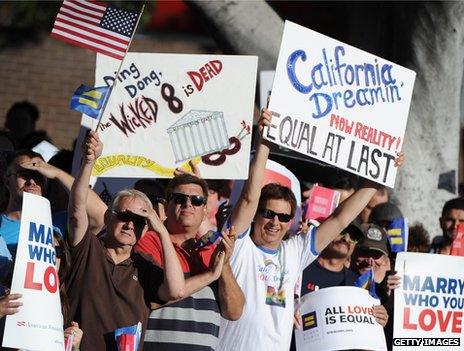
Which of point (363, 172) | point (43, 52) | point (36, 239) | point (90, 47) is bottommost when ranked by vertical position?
point (36, 239)

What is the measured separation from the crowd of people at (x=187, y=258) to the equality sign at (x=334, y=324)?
0.08 metres

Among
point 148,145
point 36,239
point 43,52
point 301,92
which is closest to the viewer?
point 36,239

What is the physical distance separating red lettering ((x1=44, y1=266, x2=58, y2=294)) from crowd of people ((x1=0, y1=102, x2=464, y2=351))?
17 cm

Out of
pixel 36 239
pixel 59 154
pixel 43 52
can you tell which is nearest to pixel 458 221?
pixel 59 154

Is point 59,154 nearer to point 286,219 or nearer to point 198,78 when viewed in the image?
point 198,78

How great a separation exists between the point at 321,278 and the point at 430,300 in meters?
0.70

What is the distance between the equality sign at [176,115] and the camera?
28.5 feet

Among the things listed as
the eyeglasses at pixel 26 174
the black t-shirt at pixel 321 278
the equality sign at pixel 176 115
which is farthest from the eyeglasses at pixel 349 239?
the eyeglasses at pixel 26 174

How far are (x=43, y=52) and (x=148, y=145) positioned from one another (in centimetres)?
1010

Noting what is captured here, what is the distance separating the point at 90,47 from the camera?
8.12 meters

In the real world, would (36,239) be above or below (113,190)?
below

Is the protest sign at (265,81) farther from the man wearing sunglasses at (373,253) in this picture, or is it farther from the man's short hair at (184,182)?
the man's short hair at (184,182)

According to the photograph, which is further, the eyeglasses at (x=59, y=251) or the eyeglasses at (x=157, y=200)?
the eyeglasses at (x=157, y=200)

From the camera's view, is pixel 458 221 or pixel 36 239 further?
pixel 458 221
